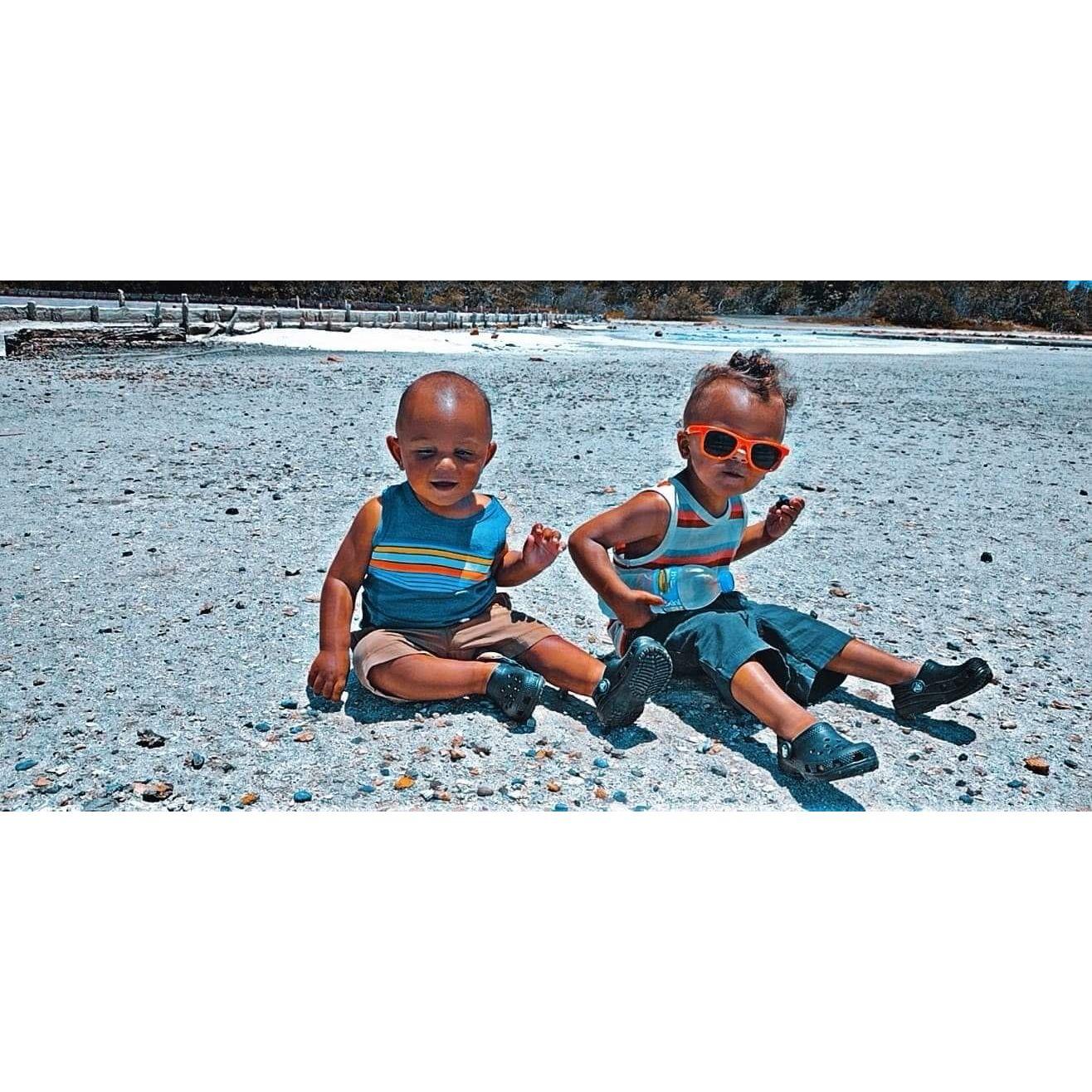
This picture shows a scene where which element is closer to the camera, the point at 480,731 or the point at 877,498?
the point at 480,731

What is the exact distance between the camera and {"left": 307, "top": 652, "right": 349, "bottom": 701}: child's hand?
123 inches

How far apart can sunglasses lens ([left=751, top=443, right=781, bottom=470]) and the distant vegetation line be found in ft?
7.10

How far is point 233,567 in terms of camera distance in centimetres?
446

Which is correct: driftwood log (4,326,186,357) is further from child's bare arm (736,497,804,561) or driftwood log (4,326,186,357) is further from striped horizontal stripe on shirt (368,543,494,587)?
child's bare arm (736,497,804,561)

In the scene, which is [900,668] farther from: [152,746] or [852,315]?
[852,315]

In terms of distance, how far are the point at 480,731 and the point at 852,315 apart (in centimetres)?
374

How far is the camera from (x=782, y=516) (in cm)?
343

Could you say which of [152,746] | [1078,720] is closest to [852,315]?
[1078,720]

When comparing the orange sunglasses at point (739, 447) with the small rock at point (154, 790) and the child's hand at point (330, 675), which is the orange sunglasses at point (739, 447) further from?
the small rock at point (154, 790)

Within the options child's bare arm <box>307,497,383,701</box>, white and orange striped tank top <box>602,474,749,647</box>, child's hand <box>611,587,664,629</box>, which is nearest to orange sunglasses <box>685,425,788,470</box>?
white and orange striped tank top <box>602,474,749,647</box>

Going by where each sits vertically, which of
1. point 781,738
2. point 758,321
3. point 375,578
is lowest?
point 781,738

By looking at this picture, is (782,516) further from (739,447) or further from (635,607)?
(635,607)

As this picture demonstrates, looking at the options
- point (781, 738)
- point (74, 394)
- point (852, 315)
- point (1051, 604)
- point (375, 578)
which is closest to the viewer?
point (781, 738)

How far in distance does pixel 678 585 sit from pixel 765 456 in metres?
0.52
